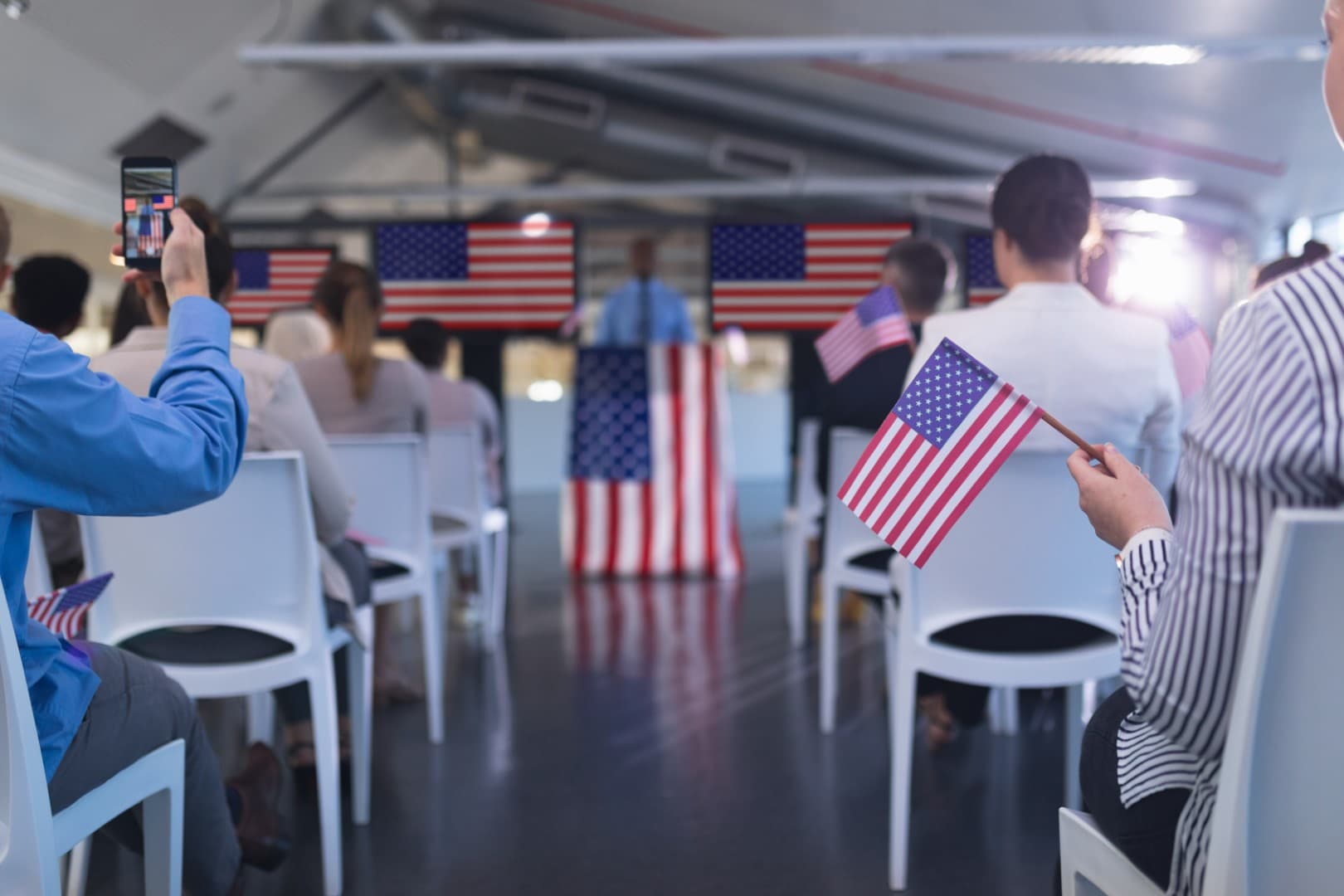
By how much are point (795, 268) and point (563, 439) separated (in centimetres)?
618

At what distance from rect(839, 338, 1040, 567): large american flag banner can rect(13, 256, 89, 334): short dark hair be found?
208 centimetres

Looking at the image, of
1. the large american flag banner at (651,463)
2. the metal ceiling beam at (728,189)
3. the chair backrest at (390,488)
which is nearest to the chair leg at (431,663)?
the chair backrest at (390,488)

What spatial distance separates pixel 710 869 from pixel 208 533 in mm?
1143

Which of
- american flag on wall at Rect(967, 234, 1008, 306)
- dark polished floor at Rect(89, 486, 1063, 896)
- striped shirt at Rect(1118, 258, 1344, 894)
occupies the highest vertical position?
american flag on wall at Rect(967, 234, 1008, 306)

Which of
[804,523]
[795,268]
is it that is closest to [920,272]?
[804,523]

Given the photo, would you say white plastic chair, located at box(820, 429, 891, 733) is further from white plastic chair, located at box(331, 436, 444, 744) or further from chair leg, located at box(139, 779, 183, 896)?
chair leg, located at box(139, 779, 183, 896)

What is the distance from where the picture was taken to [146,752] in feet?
4.71

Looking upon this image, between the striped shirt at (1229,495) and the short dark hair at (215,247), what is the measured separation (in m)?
1.59

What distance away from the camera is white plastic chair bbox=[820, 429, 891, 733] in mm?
2996

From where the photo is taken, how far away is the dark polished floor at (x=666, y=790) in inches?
83.7

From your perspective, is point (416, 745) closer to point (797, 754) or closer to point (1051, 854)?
point (797, 754)

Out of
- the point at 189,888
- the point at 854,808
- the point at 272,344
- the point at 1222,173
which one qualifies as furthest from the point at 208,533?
the point at 1222,173

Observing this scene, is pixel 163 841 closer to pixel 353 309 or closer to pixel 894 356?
pixel 353 309

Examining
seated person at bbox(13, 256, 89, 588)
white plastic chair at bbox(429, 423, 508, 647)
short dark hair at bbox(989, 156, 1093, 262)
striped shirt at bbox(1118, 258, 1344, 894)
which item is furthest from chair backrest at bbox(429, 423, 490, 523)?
striped shirt at bbox(1118, 258, 1344, 894)
